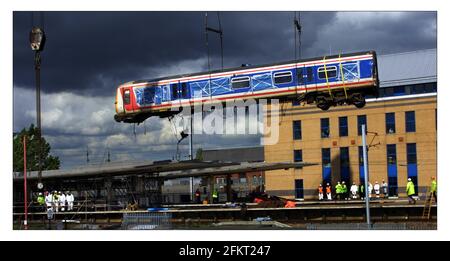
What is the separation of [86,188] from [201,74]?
19.5 metres

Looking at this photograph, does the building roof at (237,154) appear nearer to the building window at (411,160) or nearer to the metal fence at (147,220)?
the building window at (411,160)

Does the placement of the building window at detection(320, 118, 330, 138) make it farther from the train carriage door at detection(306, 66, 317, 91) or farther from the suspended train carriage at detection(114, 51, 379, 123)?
the train carriage door at detection(306, 66, 317, 91)

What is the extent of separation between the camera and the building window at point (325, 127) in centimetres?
5156

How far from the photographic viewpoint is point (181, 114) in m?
30.1

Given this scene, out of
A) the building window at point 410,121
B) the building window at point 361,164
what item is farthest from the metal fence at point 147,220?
the building window at point 410,121

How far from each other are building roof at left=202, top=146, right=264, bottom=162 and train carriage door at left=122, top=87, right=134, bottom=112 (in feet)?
125

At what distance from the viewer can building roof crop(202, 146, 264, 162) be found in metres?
69.0

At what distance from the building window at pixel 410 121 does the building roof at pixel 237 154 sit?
22.7m

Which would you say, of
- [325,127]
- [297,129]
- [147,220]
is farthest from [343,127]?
[147,220]

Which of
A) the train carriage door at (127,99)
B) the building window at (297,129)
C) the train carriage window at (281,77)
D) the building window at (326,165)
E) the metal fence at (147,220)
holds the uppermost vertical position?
the train carriage window at (281,77)

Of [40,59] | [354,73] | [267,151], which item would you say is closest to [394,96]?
[267,151]

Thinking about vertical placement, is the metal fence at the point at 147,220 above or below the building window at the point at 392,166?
below

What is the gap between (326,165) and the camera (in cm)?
5203
